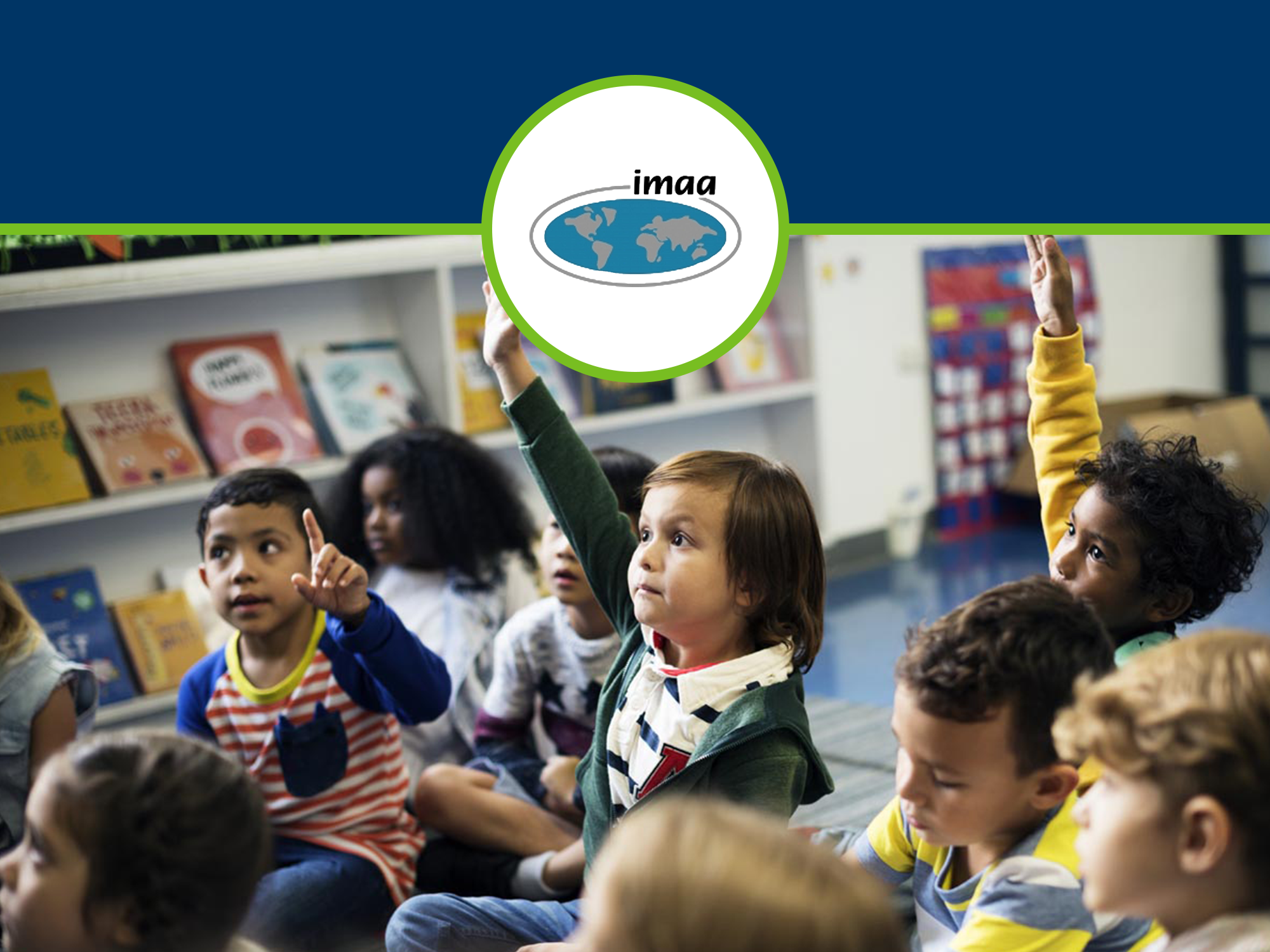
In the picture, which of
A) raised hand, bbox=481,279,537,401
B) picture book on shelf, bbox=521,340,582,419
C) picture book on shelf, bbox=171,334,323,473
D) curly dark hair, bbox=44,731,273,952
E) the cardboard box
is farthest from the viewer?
the cardboard box

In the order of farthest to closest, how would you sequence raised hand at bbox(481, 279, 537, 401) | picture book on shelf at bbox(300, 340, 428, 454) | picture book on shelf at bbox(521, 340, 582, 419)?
picture book on shelf at bbox(521, 340, 582, 419)
picture book on shelf at bbox(300, 340, 428, 454)
raised hand at bbox(481, 279, 537, 401)

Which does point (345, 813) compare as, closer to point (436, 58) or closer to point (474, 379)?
point (436, 58)

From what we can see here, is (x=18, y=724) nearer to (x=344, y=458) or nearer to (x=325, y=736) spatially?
(x=325, y=736)

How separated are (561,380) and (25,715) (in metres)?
2.21

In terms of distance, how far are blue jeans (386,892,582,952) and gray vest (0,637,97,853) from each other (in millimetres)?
586

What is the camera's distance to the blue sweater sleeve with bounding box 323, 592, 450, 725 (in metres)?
1.84

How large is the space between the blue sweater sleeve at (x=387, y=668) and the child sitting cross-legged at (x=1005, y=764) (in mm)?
804

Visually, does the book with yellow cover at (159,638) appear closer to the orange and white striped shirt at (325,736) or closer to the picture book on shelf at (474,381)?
the picture book on shelf at (474,381)

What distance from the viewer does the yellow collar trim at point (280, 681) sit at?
6.53 ft

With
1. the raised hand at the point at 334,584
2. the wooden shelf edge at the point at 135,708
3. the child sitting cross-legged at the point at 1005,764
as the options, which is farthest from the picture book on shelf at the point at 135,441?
the child sitting cross-legged at the point at 1005,764

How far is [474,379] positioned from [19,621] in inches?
75.8

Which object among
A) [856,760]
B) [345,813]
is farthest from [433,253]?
[345,813]

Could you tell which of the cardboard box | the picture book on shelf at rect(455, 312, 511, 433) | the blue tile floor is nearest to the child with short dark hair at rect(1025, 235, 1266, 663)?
the blue tile floor

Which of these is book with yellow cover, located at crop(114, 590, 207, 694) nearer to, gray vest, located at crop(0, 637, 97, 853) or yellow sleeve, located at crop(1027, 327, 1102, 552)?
gray vest, located at crop(0, 637, 97, 853)
